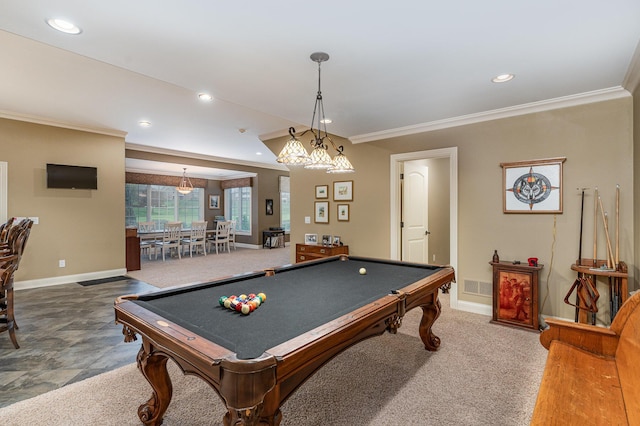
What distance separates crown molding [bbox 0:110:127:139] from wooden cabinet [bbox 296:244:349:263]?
394cm

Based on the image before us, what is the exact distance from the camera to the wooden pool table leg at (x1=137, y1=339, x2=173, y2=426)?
1741 millimetres

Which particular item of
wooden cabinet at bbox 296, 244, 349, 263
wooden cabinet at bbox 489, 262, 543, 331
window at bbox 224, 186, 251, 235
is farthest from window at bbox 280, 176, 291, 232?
wooden cabinet at bbox 489, 262, 543, 331

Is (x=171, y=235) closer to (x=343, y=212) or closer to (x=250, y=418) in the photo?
(x=343, y=212)

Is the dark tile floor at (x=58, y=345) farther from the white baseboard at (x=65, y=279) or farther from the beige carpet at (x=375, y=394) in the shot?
the white baseboard at (x=65, y=279)

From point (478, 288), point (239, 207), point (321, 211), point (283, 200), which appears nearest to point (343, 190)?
point (321, 211)

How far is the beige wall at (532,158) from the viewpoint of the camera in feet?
9.96

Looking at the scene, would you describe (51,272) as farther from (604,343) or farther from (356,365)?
(604,343)

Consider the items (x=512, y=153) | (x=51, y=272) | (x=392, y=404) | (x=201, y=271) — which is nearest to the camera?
(x=392, y=404)

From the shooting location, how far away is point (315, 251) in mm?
4840

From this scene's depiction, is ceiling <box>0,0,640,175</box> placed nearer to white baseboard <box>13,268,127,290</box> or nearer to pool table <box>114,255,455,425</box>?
pool table <box>114,255,455,425</box>

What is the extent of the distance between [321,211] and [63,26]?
12.8 ft

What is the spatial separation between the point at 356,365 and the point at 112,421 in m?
1.70

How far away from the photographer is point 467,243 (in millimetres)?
3893

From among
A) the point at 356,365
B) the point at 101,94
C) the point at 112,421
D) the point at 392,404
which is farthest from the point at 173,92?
the point at 392,404
